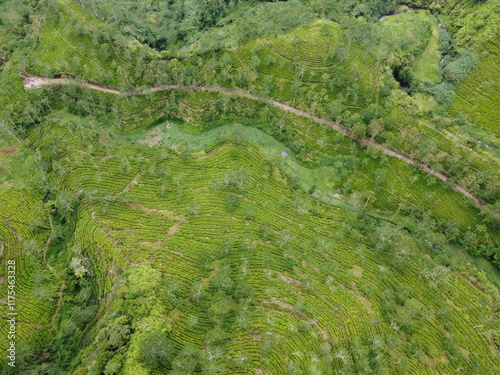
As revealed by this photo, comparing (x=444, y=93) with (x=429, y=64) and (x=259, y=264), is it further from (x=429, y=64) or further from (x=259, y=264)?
(x=259, y=264)

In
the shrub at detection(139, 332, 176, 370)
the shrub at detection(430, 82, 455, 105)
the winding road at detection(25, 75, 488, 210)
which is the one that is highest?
the shrub at detection(430, 82, 455, 105)

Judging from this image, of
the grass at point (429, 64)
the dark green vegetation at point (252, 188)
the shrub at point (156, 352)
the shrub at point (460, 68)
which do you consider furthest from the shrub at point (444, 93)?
the shrub at point (156, 352)

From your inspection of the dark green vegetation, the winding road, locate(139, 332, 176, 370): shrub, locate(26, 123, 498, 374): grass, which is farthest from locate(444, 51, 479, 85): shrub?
locate(139, 332, 176, 370): shrub

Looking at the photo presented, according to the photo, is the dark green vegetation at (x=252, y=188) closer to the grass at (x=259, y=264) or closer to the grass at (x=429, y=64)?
the grass at (x=259, y=264)

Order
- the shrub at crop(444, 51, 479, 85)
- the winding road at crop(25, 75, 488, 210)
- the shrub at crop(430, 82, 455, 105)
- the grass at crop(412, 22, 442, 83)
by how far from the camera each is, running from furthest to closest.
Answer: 1. the grass at crop(412, 22, 442, 83)
2. the shrub at crop(444, 51, 479, 85)
3. the shrub at crop(430, 82, 455, 105)
4. the winding road at crop(25, 75, 488, 210)

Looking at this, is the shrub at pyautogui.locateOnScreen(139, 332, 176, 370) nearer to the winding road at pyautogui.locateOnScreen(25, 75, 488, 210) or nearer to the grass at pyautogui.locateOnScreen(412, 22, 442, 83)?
the winding road at pyautogui.locateOnScreen(25, 75, 488, 210)

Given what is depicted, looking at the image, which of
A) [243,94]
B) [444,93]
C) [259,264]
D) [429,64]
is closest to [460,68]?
[429,64]

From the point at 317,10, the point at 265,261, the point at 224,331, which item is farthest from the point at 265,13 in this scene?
the point at 224,331

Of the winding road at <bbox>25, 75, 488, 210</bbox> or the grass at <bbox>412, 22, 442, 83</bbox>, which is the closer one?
the winding road at <bbox>25, 75, 488, 210</bbox>
